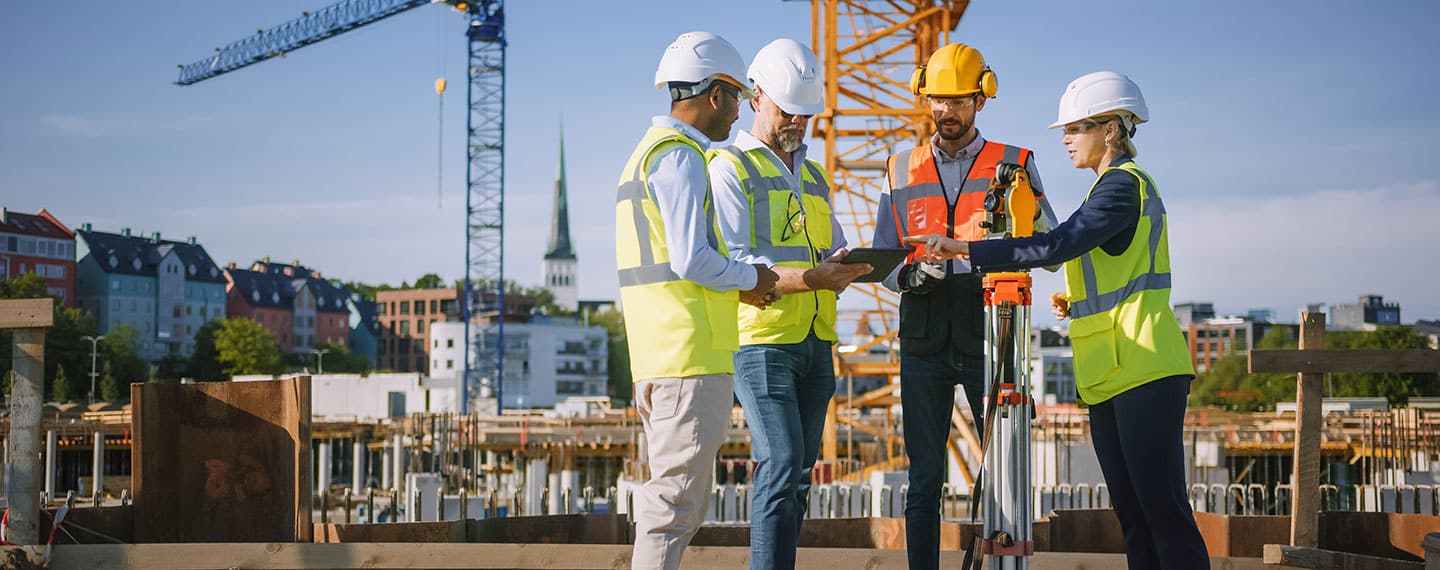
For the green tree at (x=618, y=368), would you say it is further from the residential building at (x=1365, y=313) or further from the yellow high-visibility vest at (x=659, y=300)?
the yellow high-visibility vest at (x=659, y=300)

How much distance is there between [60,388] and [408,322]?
49.8 metres

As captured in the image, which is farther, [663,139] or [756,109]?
[756,109]

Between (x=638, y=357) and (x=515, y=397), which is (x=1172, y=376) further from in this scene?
(x=515, y=397)

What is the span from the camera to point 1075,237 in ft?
12.2

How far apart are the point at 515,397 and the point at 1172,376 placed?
336 ft

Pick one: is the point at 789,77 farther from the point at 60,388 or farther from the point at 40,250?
the point at 40,250

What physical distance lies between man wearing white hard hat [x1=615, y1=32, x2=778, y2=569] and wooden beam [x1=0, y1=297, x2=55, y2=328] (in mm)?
2300

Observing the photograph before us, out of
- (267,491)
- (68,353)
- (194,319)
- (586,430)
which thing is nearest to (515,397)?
(194,319)

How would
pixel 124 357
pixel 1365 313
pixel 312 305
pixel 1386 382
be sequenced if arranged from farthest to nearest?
pixel 1365 313 → pixel 312 305 → pixel 124 357 → pixel 1386 382

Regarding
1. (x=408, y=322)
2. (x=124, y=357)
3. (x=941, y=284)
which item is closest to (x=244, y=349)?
(x=124, y=357)

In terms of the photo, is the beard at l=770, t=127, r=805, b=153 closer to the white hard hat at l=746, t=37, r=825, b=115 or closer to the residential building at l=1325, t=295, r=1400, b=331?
the white hard hat at l=746, t=37, r=825, b=115

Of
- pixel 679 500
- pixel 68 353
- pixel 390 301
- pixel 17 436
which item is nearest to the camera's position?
pixel 679 500

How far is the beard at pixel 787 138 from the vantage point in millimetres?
4238

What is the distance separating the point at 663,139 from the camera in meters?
3.55
